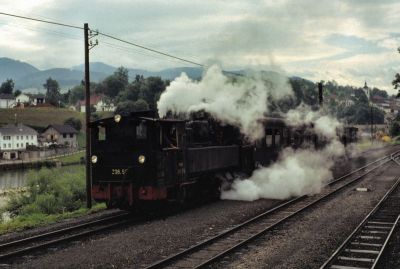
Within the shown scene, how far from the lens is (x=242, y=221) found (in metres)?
14.3

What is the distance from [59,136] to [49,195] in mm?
89666

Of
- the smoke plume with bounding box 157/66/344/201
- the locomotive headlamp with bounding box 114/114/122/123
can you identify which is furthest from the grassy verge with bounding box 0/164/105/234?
the smoke plume with bounding box 157/66/344/201

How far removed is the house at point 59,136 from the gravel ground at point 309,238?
9532 cm

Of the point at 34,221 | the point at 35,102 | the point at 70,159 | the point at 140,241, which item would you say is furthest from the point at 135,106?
the point at 140,241

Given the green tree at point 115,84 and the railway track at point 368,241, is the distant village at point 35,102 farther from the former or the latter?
the railway track at point 368,241

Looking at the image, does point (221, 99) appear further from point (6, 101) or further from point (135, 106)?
point (6, 101)

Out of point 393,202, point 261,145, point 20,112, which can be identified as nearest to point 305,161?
point 261,145

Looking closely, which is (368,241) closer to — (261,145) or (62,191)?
(261,145)

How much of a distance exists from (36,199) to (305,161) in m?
16.0

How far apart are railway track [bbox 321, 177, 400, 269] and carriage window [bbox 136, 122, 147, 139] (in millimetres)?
6860

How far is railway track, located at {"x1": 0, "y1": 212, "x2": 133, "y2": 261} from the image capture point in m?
A: 10.9

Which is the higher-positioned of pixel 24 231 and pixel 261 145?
pixel 261 145

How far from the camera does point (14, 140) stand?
96.6m

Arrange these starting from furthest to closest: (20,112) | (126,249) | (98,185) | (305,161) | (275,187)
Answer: (20,112) → (305,161) → (275,187) → (98,185) → (126,249)
